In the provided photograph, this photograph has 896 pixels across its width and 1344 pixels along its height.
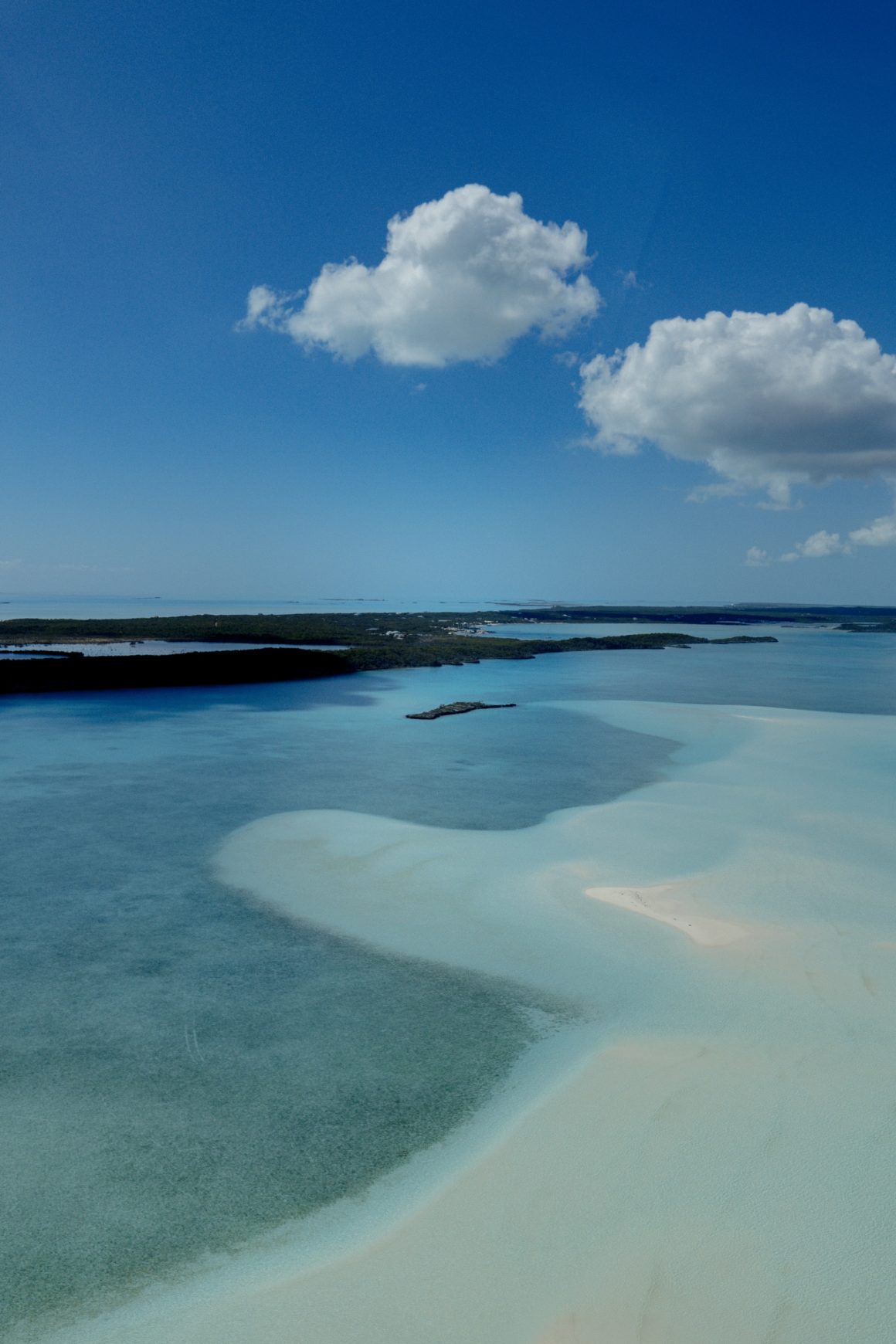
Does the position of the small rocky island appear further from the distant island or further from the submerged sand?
the submerged sand

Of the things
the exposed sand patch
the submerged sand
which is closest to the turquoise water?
the submerged sand

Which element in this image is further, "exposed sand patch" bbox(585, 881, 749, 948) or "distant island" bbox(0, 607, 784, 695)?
"distant island" bbox(0, 607, 784, 695)

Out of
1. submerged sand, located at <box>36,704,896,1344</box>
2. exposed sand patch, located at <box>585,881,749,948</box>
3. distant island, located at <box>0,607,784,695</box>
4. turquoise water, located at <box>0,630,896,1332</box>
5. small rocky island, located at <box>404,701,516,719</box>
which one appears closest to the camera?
submerged sand, located at <box>36,704,896,1344</box>

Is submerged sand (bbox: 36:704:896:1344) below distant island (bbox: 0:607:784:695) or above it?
below

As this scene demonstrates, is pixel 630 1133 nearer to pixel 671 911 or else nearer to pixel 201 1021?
pixel 201 1021

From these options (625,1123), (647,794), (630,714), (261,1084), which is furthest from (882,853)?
(630,714)

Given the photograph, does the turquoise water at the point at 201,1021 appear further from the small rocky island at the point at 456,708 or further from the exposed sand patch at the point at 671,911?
the small rocky island at the point at 456,708

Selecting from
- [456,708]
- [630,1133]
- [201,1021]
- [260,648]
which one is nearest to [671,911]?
[630,1133]

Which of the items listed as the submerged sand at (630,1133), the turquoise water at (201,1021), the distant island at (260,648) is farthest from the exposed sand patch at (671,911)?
the distant island at (260,648)
